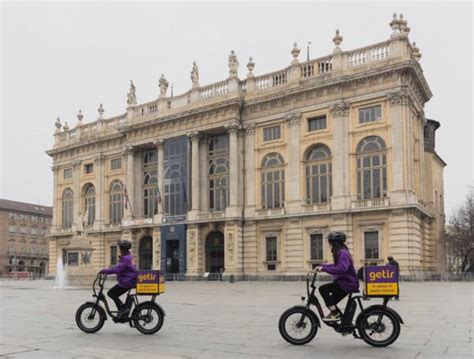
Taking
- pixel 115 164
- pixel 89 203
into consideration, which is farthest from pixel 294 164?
pixel 89 203

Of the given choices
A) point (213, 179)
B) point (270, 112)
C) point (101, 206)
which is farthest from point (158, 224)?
point (270, 112)

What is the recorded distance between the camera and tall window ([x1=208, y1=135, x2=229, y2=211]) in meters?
49.8

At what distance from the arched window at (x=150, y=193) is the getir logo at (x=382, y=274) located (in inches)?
1809

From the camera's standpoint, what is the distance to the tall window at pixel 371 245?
4116 cm

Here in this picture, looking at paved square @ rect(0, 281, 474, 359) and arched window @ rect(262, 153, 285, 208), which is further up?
arched window @ rect(262, 153, 285, 208)

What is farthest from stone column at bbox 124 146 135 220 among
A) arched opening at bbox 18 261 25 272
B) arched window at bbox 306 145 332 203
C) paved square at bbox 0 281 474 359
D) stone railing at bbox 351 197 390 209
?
arched opening at bbox 18 261 25 272

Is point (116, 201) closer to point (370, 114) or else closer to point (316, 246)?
point (316, 246)

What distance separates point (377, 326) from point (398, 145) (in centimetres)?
3243

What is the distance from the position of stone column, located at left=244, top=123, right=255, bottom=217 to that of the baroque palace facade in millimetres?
103

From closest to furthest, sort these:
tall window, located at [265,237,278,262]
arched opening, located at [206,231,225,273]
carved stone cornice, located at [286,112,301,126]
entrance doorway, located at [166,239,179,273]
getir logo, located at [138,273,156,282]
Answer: getir logo, located at [138,273,156,282]
carved stone cornice, located at [286,112,301,126]
tall window, located at [265,237,278,262]
arched opening, located at [206,231,225,273]
entrance doorway, located at [166,239,179,273]

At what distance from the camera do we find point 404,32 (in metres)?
41.6

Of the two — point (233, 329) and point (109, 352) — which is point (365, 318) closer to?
point (233, 329)

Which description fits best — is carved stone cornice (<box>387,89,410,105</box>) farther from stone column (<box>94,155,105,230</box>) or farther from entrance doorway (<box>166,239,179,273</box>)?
stone column (<box>94,155,105,230</box>)

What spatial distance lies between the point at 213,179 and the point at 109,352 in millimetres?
41874
